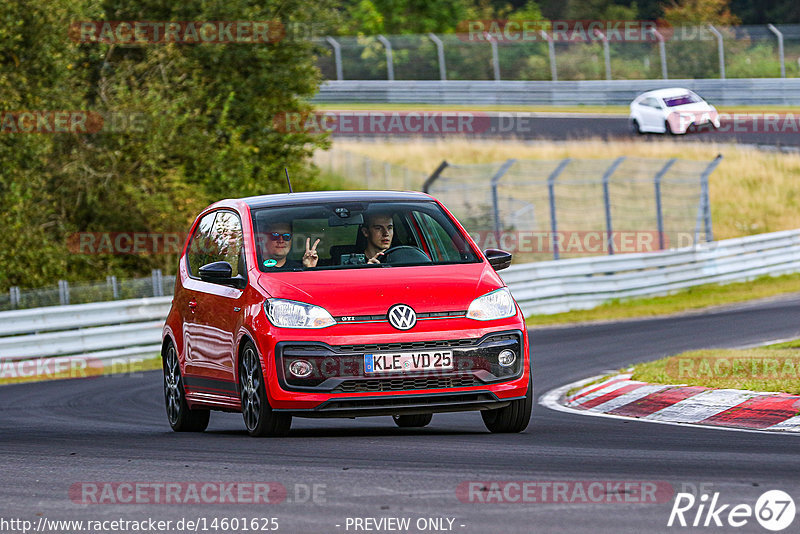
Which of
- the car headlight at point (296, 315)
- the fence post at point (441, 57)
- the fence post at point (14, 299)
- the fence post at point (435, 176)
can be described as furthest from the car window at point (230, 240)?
the fence post at point (441, 57)

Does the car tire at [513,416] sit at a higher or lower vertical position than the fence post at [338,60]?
lower

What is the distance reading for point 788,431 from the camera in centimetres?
880

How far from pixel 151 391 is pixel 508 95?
110ft

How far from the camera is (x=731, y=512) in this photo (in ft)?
19.0

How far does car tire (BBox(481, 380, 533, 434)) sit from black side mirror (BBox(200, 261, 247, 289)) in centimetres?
188

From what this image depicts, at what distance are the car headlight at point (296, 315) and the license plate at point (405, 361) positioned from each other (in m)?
0.34

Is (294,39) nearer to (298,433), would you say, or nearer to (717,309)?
(717,309)

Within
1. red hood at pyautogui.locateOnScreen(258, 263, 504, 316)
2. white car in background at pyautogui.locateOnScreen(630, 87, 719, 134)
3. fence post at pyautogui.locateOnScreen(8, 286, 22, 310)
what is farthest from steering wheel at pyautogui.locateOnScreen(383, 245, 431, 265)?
white car in background at pyautogui.locateOnScreen(630, 87, 719, 134)

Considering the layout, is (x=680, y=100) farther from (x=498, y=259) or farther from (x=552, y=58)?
(x=498, y=259)

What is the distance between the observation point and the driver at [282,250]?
928 cm

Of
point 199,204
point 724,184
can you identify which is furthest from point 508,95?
point 199,204

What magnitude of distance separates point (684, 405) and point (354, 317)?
3167 mm

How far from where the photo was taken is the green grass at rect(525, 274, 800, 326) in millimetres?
23547

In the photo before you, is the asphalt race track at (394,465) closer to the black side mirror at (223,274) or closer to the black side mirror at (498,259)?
the black side mirror at (223,274)
